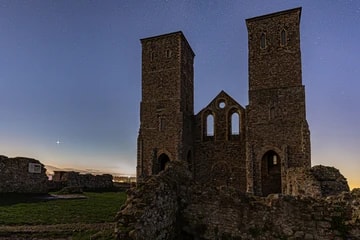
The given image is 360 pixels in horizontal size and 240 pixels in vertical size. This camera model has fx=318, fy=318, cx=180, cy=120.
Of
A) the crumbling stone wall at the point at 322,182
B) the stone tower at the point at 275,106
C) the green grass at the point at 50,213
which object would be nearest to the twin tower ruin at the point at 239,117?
the stone tower at the point at 275,106

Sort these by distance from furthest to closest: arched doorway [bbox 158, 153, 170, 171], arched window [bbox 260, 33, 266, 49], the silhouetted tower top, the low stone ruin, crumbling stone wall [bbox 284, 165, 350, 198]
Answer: arched doorway [bbox 158, 153, 170, 171], arched window [bbox 260, 33, 266, 49], the silhouetted tower top, the low stone ruin, crumbling stone wall [bbox 284, 165, 350, 198]

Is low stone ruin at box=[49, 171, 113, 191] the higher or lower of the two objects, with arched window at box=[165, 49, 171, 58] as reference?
lower

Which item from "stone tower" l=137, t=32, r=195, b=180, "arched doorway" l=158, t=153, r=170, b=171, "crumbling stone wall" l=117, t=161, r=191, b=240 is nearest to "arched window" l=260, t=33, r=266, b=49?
"stone tower" l=137, t=32, r=195, b=180

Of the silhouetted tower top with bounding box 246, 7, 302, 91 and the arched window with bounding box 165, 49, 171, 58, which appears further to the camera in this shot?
the arched window with bounding box 165, 49, 171, 58

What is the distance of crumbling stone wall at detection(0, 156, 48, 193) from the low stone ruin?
9.58ft

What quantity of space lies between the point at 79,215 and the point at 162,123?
20784 mm

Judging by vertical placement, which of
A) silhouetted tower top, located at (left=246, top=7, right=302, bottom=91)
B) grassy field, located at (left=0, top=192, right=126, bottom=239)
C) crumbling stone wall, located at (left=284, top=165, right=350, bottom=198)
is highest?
silhouetted tower top, located at (left=246, top=7, right=302, bottom=91)

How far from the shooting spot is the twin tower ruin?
90.7ft

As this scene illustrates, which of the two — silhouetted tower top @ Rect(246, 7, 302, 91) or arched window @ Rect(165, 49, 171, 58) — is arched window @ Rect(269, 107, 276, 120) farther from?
arched window @ Rect(165, 49, 171, 58)

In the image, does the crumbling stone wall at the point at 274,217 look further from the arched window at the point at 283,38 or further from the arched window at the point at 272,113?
the arched window at the point at 283,38

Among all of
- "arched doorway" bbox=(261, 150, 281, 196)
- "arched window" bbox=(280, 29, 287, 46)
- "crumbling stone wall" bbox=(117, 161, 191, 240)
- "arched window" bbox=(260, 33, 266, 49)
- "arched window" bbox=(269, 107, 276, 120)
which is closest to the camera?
"crumbling stone wall" bbox=(117, 161, 191, 240)

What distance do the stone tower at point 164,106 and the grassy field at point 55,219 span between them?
17.2 m

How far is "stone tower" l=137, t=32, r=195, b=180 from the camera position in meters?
31.4

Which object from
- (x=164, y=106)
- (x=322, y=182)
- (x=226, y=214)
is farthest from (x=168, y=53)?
(x=226, y=214)
